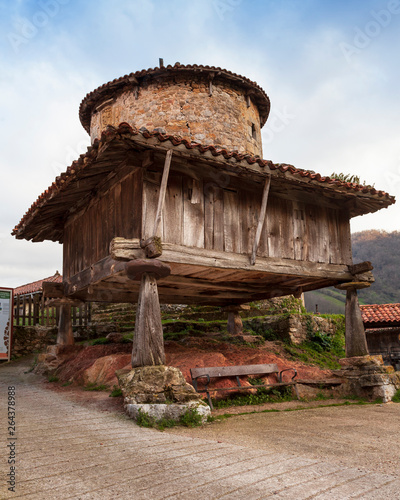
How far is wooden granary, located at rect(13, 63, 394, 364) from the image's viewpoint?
556cm

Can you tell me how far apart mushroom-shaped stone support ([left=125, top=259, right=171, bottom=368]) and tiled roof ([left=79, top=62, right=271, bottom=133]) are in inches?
294

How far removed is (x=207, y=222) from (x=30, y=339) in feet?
33.2

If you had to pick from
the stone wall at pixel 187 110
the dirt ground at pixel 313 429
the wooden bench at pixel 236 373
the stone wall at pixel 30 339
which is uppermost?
the stone wall at pixel 187 110

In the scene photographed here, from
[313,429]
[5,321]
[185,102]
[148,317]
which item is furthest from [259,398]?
[185,102]

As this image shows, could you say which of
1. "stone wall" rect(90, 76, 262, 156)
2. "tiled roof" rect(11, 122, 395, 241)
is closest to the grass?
"tiled roof" rect(11, 122, 395, 241)

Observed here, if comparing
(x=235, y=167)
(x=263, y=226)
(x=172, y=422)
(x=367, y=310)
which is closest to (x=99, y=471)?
(x=172, y=422)

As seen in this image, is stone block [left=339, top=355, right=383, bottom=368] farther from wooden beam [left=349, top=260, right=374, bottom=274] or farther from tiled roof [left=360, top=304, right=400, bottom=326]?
tiled roof [left=360, top=304, right=400, bottom=326]

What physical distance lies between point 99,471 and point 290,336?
9548 millimetres

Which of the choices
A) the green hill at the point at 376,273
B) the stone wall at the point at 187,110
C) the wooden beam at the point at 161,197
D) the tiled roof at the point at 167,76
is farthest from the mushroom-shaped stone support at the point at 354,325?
the green hill at the point at 376,273

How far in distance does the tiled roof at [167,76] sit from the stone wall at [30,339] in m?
7.27

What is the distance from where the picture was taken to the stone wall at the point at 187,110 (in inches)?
443

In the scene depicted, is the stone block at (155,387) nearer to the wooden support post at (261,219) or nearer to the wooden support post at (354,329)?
the wooden support post at (261,219)

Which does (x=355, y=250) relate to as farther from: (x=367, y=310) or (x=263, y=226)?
(x=263, y=226)

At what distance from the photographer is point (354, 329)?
26.7 feet
